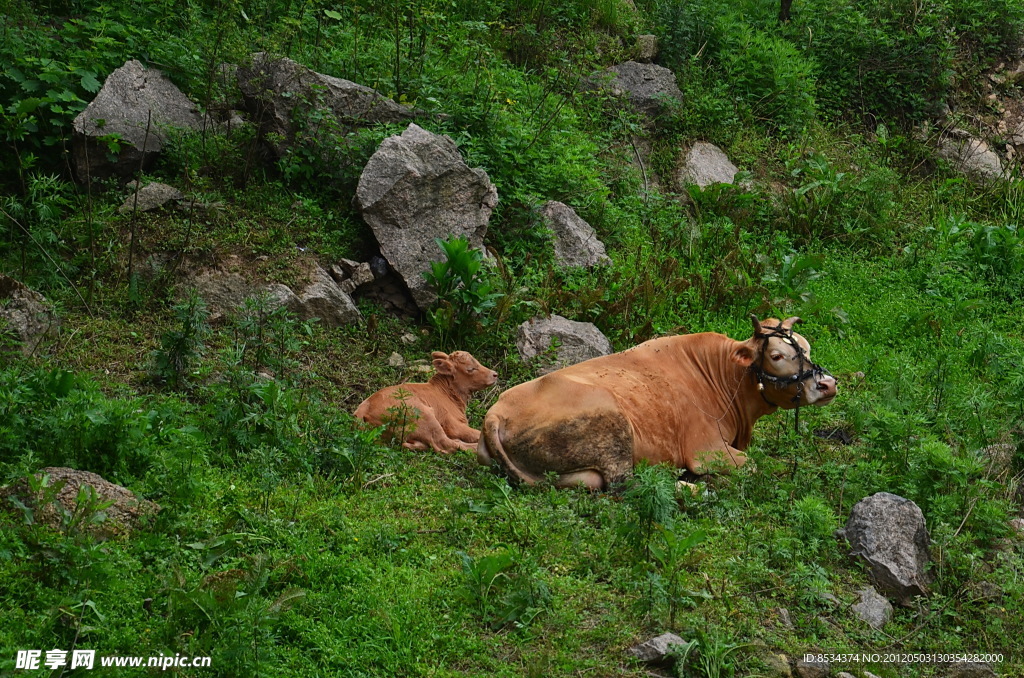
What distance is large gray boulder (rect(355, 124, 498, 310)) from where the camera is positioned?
10.6 m

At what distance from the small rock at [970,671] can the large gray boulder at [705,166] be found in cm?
882

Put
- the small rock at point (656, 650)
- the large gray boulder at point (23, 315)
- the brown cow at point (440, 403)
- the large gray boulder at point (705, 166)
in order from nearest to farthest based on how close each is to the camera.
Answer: the small rock at point (656, 650)
the large gray boulder at point (23, 315)
the brown cow at point (440, 403)
the large gray boulder at point (705, 166)

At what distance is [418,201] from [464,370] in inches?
98.6

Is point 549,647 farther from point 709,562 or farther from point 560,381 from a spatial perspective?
point 560,381

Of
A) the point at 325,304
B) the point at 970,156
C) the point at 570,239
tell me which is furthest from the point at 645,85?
the point at 325,304

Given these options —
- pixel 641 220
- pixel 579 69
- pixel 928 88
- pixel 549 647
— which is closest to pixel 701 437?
pixel 549 647

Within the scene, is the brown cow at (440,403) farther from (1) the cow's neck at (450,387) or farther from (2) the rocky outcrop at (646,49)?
(2) the rocky outcrop at (646,49)

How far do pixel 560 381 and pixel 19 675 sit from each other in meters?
4.51

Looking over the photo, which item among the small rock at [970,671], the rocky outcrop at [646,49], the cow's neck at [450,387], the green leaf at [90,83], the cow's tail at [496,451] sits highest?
the small rock at [970,671]

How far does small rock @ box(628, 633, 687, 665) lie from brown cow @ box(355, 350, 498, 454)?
299cm

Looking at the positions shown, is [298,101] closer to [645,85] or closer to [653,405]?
[653,405]

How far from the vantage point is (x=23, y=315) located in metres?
8.26

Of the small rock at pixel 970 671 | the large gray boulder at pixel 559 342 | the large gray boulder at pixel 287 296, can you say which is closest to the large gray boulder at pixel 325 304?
the large gray boulder at pixel 287 296

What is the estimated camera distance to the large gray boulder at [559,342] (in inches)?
388
